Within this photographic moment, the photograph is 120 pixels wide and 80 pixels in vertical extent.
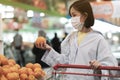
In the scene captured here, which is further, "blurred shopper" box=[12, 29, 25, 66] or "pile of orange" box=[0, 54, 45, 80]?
"blurred shopper" box=[12, 29, 25, 66]

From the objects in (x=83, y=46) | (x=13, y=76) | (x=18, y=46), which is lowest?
(x=18, y=46)

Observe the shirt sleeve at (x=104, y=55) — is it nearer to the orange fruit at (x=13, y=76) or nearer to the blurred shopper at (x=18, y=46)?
the orange fruit at (x=13, y=76)

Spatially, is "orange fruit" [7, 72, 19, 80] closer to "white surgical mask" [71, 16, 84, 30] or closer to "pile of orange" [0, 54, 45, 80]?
"pile of orange" [0, 54, 45, 80]

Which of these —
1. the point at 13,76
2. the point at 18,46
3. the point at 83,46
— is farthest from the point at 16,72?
the point at 18,46

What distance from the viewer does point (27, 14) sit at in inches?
634

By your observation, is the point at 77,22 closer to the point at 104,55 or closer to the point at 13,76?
the point at 104,55

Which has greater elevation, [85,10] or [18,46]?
[85,10]

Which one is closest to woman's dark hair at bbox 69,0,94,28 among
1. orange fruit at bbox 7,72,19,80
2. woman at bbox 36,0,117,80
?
woman at bbox 36,0,117,80

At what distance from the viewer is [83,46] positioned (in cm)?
292

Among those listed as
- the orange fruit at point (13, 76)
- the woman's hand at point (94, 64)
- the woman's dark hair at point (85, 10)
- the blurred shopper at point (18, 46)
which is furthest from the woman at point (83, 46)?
the blurred shopper at point (18, 46)

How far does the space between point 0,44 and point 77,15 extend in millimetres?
1483

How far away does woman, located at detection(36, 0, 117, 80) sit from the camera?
2809 millimetres

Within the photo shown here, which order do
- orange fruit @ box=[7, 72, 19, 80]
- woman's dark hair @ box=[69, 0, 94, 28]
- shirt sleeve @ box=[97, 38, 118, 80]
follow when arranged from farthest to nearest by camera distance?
woman's dark hair @ box=[69, 0, 94, 28], shirt sleeve @ box=[97, 38, 118, 80], orange fruit @ box=[7, 72, 19, 80]

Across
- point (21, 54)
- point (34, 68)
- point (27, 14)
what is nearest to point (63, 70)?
point (34, 68)
